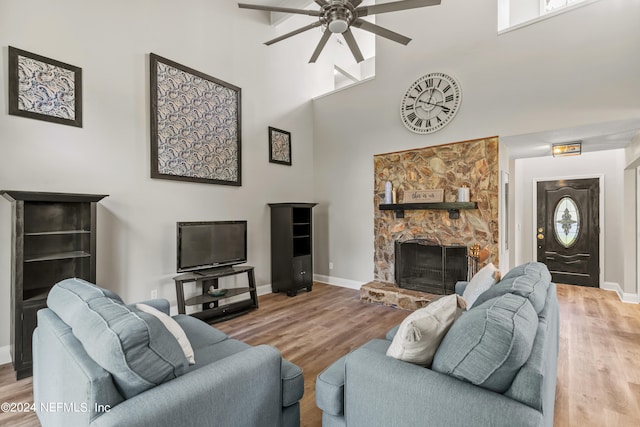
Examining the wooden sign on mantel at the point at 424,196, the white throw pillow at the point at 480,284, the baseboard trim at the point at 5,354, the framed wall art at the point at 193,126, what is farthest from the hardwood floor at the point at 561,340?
the framed wall art at the point at 193,126

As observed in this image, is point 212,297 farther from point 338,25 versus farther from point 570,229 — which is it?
point 570,229

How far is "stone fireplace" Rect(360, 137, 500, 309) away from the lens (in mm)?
3980

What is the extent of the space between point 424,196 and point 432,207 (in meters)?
0.24

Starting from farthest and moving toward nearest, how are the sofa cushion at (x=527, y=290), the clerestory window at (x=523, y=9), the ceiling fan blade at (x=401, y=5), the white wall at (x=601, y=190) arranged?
the white wall at (x=601, y=190)
the clerestory window at (x=523, y=9)
the ceiling fan blade at (x=401, y=5)
the sofa cushion at (x=527, y=290)

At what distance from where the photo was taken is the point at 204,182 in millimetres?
4105

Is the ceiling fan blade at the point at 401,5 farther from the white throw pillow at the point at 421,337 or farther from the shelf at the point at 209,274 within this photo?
the shelf at the point at 209,274

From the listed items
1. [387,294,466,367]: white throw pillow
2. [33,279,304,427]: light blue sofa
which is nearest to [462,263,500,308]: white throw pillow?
[387,294,466,367]: white throw pillow

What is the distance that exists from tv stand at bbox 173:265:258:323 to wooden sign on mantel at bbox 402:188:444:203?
2.50 metres

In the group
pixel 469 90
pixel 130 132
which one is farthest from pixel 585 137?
pixel 130 132

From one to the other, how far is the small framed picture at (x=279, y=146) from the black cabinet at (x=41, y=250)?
2703 mm

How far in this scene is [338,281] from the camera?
18.0 ft

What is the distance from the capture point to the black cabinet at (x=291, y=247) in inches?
189

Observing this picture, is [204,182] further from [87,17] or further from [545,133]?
[545,133]

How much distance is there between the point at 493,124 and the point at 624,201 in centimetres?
256
